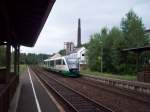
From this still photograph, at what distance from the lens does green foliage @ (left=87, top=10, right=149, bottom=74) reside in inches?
2437

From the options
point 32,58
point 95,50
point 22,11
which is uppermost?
point 32,58

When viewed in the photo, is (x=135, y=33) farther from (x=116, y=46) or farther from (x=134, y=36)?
(x=116, y=46)

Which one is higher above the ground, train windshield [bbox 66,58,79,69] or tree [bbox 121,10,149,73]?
tree [bbox 121,10,149,73]

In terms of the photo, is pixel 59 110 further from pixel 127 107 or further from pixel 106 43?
pixel 106 43

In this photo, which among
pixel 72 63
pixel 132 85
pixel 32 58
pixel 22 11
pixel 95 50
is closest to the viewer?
pixel 22 11

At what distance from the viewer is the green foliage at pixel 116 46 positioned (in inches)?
2437

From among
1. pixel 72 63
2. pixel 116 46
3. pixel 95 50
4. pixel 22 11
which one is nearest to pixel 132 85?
pixel 22 11

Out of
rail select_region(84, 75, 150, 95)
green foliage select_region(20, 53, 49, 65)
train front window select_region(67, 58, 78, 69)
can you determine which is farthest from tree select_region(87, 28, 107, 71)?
green foliage select_region(20, 53, 49, 65)

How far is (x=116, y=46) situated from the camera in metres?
64.0

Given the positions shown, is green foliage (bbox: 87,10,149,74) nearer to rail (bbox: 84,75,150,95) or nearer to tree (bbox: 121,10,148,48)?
tree (bbox: 121,10,148,48)

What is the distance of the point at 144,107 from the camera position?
55.9 feet

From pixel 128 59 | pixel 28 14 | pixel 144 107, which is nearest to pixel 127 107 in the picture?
pixel 144 107

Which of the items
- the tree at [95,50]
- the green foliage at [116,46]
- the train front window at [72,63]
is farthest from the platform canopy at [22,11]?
the tree at [95,50]

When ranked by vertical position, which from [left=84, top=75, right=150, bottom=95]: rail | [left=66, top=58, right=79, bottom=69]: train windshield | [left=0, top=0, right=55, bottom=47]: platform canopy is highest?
[left=0, top=0, right=55, bottom=47]: platform canopy
